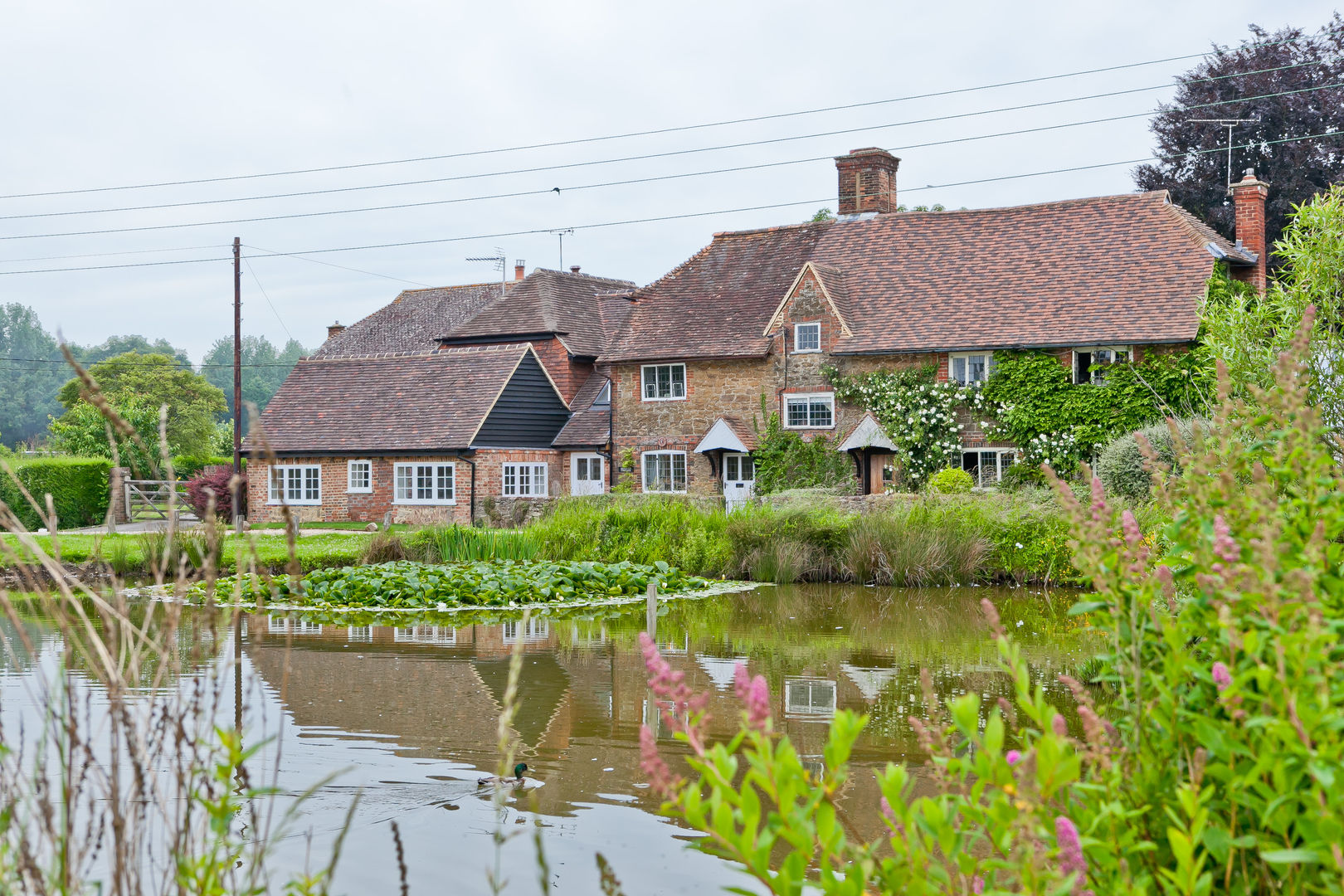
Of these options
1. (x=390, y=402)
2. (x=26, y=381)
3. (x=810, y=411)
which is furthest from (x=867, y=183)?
(x=26, y=381)

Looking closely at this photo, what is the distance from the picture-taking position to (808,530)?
22.6 m

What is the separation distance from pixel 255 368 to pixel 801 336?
4755 inches

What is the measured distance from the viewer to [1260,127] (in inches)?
1558

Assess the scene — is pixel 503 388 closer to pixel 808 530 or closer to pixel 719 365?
pixel 719 365

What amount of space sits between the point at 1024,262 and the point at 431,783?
29.6m

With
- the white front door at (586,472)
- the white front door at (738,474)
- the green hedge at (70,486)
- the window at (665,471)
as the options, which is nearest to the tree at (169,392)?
the green hedge at (70,486)

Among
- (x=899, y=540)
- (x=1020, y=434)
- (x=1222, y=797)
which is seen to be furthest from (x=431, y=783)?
(x=1020, y=434)

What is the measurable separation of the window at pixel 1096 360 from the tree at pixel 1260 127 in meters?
9.84

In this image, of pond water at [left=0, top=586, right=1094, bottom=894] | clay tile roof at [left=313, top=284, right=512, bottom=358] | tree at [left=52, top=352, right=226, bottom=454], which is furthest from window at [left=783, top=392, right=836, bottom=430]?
tree at [left=52, top=352, right=226, bottom=454]

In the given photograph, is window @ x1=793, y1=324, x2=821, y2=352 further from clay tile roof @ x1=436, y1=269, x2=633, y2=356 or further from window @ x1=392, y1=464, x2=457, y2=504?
window @ x1=392, y1=464, x2=457, y2=504

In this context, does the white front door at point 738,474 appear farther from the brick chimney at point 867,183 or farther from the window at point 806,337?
the brick chimney at point 867,183

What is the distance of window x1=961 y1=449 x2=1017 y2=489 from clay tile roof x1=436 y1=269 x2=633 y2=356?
47.9 feet

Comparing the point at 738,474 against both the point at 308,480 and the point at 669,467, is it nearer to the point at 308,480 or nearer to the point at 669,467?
the point at 669,467

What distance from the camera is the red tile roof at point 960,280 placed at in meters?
31.8
